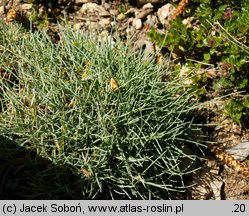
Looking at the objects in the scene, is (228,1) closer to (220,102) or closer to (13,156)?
(220,102)

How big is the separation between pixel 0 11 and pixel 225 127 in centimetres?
177

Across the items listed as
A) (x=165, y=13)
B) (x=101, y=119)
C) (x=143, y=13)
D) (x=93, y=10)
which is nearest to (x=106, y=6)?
(x=93, y=10)

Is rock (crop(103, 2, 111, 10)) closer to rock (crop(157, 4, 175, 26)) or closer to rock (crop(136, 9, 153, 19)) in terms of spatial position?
rock (crop(136, 9, 153, 19))

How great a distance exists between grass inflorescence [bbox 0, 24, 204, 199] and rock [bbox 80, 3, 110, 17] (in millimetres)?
867

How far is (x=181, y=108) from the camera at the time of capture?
2.68 meters

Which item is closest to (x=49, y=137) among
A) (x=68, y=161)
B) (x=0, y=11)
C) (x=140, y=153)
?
(x=68, y=161)

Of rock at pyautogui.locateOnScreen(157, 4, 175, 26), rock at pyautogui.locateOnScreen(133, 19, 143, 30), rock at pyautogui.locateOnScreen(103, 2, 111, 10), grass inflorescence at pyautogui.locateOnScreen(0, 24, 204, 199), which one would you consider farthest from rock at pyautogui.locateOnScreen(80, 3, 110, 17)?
grass inflorescence at pyautogui.locateOnScreen(0, 24, 204, 199)

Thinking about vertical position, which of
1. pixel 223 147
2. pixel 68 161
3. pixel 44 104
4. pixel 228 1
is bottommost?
pixel 223 147

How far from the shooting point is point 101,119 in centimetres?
236

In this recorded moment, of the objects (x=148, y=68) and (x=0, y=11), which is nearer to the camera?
(x=148, y=68)

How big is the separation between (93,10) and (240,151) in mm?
1494

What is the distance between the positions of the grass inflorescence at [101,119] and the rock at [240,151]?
361mm

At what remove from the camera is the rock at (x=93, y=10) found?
3475mm

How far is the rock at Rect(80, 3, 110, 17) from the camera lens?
347 centimetres
